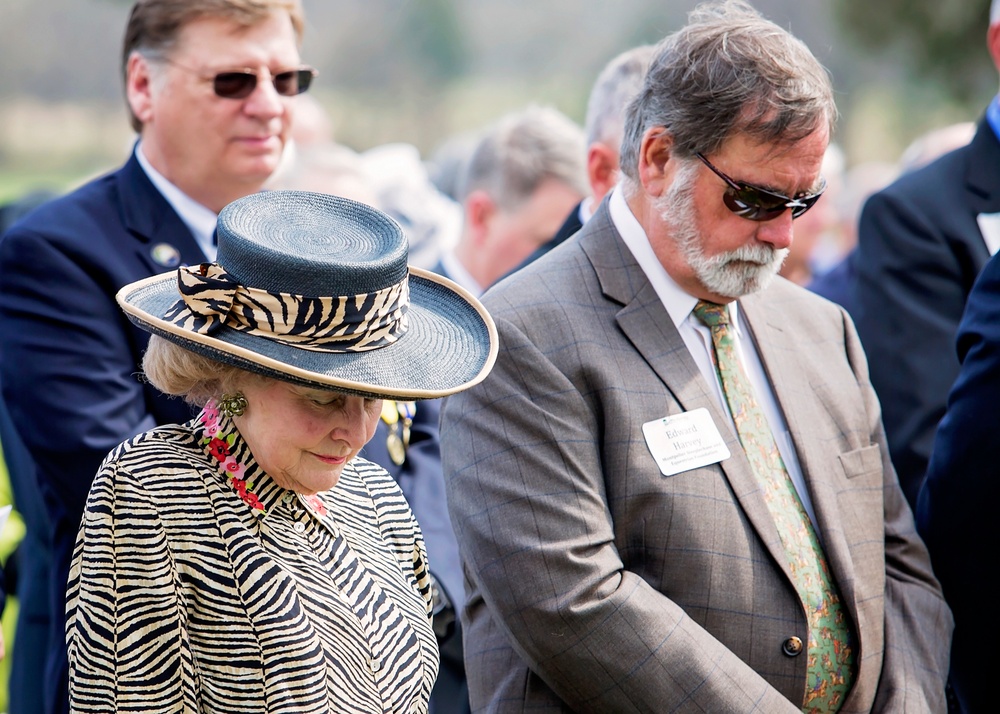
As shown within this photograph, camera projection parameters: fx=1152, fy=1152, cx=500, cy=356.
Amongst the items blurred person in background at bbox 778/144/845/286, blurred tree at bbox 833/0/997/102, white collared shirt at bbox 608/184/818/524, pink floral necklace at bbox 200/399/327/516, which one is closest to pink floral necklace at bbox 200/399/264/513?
pink floral necklace at bbox 200/399/327/516

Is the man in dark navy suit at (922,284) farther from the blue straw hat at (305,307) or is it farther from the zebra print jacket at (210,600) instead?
the zebra print jacket at (210,600)

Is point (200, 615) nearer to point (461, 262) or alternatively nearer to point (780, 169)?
point (780, 169)

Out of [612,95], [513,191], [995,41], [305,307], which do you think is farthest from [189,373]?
[995,41]

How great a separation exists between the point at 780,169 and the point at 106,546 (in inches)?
69.4

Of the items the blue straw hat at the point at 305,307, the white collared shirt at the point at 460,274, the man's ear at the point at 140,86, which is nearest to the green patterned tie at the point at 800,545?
the blue straw hat at the point at 305,307

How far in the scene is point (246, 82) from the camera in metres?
3.43

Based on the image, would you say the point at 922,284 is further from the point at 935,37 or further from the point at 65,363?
the point at 935,37

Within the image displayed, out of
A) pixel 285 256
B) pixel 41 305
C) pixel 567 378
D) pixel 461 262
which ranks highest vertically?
pixel 285 256

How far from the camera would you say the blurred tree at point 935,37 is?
19.4m

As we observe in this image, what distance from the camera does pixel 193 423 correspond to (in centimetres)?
222

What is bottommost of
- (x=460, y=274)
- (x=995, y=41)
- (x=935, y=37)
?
(x=935, y=37)

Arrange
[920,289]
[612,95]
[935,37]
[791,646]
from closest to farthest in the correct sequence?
[791,646], [920,289], [612,95], [935,37]

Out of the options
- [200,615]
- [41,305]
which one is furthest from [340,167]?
[200,615]

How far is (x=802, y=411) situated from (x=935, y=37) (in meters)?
18.9
